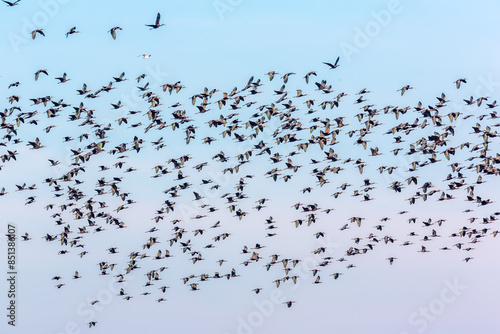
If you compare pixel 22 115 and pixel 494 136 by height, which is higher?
pixel 22 115

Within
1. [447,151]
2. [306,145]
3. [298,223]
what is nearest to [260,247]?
[298,223]

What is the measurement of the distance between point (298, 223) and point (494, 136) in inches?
774

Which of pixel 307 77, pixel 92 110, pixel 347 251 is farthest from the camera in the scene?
pixel 347 251

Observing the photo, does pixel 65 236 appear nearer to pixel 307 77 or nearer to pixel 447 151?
pixel 307 77

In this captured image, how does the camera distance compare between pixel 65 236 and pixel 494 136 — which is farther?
pixel 65 236

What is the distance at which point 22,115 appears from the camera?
4390 inches

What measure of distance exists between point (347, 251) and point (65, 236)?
1097 inches

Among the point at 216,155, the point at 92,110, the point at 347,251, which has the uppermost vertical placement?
the point at 92,110

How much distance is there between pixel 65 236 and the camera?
120500mm

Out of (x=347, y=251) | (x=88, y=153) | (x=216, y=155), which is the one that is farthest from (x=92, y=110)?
(x=347, y=251)

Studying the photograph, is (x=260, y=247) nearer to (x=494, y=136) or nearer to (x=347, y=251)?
(x=347, y=251)

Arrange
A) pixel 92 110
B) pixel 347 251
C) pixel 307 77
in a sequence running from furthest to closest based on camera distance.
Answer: pixel 347 251 → pixel 92 110 → pixel 307 77

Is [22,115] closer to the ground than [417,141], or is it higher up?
higher up

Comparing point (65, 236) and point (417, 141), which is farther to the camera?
point (65, 236)
